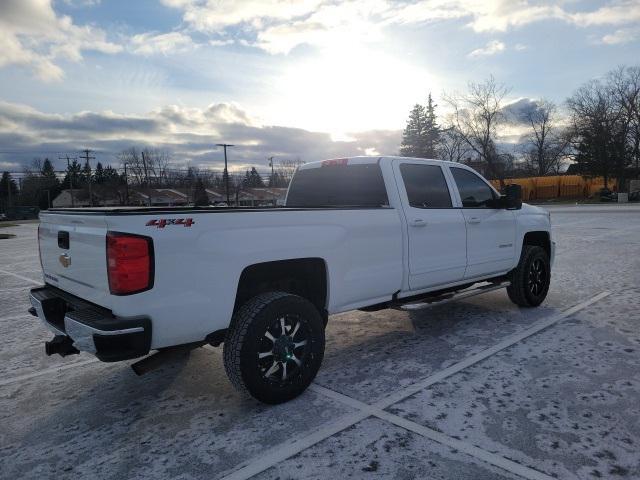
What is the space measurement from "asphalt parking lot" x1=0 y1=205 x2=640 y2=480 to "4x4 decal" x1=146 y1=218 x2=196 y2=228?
1401 mm

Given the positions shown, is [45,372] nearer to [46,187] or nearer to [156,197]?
[156,197]

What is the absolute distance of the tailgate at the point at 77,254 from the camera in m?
3.00

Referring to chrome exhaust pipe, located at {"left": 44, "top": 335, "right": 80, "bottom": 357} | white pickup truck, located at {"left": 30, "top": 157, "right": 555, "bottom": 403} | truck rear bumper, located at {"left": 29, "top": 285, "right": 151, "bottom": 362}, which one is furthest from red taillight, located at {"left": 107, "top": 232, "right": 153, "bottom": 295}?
chrome exhaust pipe, located at {"left": 44, "top": 335, "right": 80, "bottom": 357}

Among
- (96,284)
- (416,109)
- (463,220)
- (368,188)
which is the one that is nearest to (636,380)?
(463,220)

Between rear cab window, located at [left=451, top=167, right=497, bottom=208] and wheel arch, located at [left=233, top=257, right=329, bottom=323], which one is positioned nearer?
wheel arch, located at [left=233, top=257, right=329, bottom=323]

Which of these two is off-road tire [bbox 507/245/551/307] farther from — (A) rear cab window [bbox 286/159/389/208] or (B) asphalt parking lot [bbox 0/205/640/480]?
(A) rear cab window [bbox 286/159/389/208]

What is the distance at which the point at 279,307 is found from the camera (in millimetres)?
3438

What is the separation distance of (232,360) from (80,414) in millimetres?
1294

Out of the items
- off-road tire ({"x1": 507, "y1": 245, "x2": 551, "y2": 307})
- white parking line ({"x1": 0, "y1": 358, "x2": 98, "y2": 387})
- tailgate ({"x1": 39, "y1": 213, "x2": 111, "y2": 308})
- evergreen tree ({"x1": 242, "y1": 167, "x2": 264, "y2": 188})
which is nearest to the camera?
tailgate ({"x1": 39, "y1": 213, "x2": 111, "y2": 308})

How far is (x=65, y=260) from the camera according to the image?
3477 mm

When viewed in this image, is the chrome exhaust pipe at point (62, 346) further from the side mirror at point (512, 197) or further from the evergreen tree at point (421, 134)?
the evergreen tree at point (421, 134)

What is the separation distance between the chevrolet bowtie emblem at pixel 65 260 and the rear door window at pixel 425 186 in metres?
2.97

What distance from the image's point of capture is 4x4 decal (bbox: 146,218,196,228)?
2.92 meters

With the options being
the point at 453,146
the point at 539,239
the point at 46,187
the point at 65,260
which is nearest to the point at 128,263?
the point at 65,260
